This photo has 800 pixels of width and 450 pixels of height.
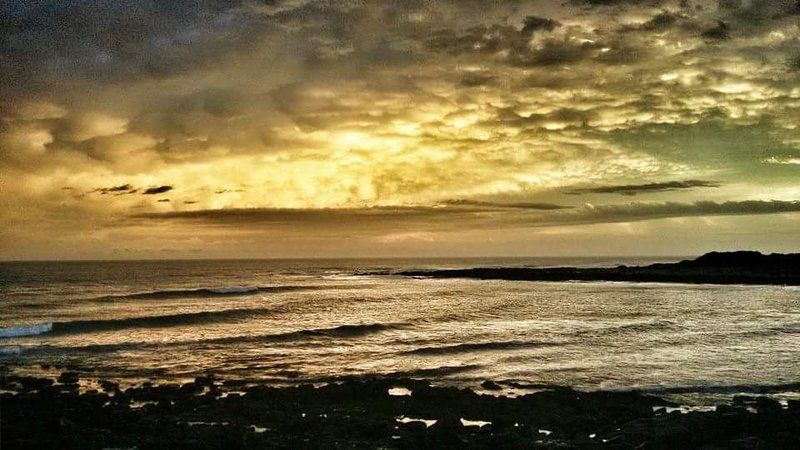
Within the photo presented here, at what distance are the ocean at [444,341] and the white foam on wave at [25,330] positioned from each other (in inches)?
4.6

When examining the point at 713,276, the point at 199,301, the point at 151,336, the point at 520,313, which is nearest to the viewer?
the point at 151,336

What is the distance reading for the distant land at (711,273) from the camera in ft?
222

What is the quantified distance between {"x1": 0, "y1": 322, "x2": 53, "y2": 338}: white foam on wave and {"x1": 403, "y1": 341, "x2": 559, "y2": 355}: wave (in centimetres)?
2085

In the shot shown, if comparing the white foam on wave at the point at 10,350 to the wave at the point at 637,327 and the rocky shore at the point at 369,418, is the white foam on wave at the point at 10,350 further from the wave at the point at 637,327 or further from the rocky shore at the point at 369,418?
the wave at the point at 637,327

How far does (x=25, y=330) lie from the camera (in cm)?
3156

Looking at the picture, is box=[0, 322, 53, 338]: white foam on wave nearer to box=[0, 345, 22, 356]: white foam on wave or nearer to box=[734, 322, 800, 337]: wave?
box=[0, 345, 22, 356]: white foam on wave

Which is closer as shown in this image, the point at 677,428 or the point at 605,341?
the point at 677,428

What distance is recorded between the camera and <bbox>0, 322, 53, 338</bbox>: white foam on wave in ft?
101

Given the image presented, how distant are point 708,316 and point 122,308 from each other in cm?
4083

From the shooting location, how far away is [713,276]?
72.4 m

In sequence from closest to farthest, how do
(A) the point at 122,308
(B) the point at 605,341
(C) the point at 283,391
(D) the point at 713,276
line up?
(C) the point at 283,391, (B) the point at 605,341, (A) the point at 122,308, (D) the point at 713,276

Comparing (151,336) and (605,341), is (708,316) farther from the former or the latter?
(151,336)

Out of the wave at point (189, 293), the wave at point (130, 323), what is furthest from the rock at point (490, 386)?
the wave at point (189, 293)

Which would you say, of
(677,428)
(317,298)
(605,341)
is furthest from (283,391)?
(317,298)
